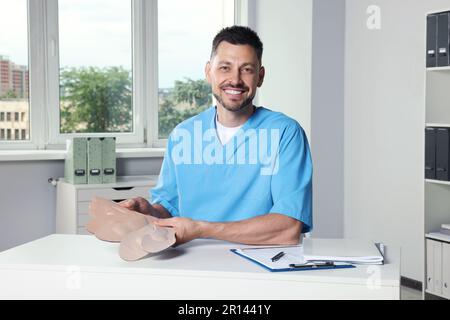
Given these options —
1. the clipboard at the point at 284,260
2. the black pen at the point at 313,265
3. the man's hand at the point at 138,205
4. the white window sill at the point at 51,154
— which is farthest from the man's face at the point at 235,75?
the white window sill at the point at 51,154

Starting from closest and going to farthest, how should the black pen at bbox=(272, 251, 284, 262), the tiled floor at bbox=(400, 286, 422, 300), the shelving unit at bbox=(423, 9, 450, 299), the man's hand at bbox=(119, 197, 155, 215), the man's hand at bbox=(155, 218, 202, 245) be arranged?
the black pen at bbox=(272, 251, 284, 262), the man's hand at bbox=(155, 218, 202, 245), the man's hand at bbox=(119, 197, 155, 215), the shelving unit at bbox=(423, 9, 450, 299), the tiled floor at bbox=(400, 286, 422, 300)

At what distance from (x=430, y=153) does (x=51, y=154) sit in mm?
2366

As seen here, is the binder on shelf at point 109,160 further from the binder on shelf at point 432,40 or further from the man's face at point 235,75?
the man's face at point 235,75

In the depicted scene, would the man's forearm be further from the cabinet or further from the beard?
the cabinet

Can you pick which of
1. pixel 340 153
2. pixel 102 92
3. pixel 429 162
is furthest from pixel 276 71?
pixel 429 162

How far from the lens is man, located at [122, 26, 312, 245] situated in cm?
229

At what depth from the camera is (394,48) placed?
15.1ft

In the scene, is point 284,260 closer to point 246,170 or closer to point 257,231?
point 257,231

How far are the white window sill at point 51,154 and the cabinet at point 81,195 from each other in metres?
0.18

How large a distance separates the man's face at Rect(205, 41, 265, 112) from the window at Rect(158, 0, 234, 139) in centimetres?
290

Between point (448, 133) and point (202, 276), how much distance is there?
7.94ft

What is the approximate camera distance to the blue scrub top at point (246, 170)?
7.54ft

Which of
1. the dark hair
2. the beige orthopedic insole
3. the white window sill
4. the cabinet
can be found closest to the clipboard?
the beige orthopedic insole

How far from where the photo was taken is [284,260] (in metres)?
1.86
